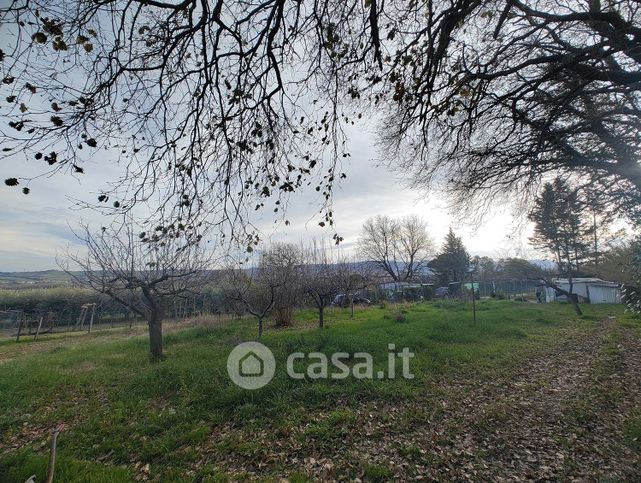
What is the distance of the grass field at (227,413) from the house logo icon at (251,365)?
0.23 m

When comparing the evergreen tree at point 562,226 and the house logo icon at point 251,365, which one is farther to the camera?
the evergreen tree at point 562,226

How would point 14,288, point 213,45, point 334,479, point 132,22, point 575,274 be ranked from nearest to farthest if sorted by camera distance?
point 132,22, point 213,45, point 334,479, point 14,288, point 575,274

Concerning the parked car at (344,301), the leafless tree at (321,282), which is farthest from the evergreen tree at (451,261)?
the leafless tree at (321,282)

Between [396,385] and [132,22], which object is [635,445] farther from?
[132,22]

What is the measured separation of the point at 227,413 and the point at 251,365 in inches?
80.8

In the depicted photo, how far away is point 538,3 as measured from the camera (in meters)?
5.22

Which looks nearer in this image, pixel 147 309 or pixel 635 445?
pixel 635 445

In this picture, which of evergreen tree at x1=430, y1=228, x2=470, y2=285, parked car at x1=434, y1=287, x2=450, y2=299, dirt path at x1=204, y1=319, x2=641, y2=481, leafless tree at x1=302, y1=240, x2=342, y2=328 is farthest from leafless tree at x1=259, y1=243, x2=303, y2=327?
evergreen tree at x1=430, y1=228, x2=470, y2=285

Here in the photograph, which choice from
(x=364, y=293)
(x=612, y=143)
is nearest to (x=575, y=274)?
(x=364, y=293)

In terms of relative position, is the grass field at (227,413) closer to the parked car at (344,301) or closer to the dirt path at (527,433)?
the dirt path at (527,433)

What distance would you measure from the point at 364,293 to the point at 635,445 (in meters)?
23.6

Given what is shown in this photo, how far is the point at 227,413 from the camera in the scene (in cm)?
523

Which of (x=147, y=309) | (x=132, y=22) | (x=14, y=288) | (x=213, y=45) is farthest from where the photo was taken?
(x=14, y=288)
